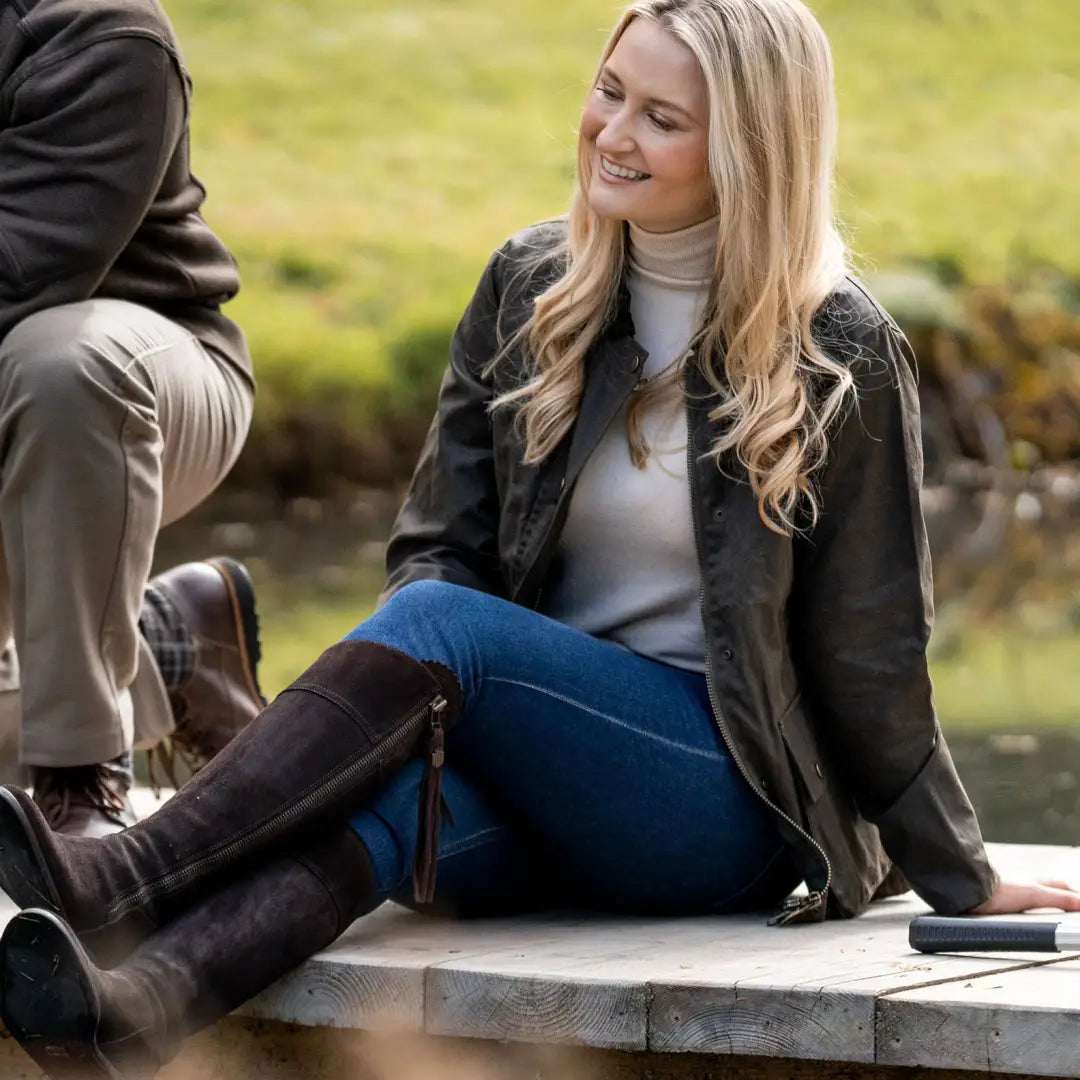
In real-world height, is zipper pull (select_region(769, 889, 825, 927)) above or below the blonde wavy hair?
below

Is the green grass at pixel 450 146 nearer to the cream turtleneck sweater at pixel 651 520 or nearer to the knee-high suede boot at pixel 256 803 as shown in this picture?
the cream turtleneck sweater at pixel 651 520

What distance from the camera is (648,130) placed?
2.54 meters

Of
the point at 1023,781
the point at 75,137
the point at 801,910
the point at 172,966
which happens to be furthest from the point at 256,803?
the point at 1023,781

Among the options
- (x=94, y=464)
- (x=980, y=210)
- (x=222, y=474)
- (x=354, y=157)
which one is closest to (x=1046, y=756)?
(x=222, y=474)

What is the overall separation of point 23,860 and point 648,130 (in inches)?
43.3

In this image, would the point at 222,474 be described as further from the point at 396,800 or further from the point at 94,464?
the point at 396,800

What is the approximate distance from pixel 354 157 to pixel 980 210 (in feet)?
16.0

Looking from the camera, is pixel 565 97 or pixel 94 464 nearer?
pixel 94 464

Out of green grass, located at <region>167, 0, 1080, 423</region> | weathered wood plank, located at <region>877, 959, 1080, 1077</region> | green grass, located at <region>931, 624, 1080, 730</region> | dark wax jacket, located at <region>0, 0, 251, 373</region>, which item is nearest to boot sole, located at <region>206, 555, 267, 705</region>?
dark wax jacket, located at <region>0, 0, 251, 373</region>

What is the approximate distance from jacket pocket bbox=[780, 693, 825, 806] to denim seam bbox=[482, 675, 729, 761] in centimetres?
8

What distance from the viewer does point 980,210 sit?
51.4 ft

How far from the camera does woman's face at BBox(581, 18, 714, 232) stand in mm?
2516

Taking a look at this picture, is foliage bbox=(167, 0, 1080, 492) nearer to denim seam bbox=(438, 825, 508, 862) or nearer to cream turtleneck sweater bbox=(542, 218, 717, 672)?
cream turtleneck sweater bbox=(542, 218, 717, 672)

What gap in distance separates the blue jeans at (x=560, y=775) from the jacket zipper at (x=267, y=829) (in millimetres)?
70
